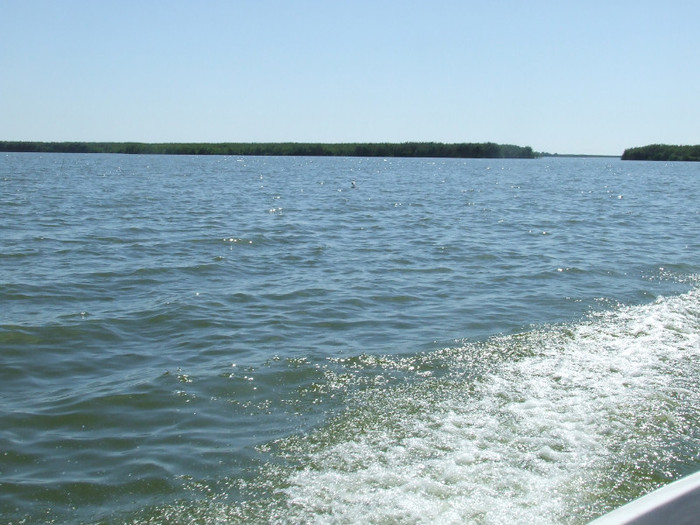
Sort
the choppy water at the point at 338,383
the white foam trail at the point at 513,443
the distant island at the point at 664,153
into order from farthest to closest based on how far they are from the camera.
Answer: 1. the distant island at the point at 664,153
2. the choppy water at the point at 338,383
3. the white foam trail at the point at 513,443

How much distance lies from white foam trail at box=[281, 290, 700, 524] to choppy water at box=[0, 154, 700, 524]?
2 cm

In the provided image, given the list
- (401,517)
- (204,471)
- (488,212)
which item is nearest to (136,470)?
(204,471)

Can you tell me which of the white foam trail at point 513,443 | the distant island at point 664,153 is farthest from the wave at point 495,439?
the distant island at point 664,153

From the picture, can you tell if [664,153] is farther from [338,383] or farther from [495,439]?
[495,439]

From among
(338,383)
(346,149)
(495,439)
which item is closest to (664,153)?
(346,149)

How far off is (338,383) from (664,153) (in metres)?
160

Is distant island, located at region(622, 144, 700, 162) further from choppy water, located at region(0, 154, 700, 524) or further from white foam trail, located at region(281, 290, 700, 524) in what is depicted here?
white foam trail, located at region(281, 290, 700, 524)

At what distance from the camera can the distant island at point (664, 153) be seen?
464 feet

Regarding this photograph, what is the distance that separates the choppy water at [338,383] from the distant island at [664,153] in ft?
468

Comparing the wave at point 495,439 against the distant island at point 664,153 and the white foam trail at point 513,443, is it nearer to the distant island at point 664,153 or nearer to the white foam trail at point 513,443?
the white foam trail at point 513,443

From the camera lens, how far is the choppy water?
17.5ft

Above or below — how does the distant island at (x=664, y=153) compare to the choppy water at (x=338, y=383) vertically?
above

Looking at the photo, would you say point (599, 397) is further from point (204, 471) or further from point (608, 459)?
point (204, 471)

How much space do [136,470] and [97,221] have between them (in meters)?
18.8
